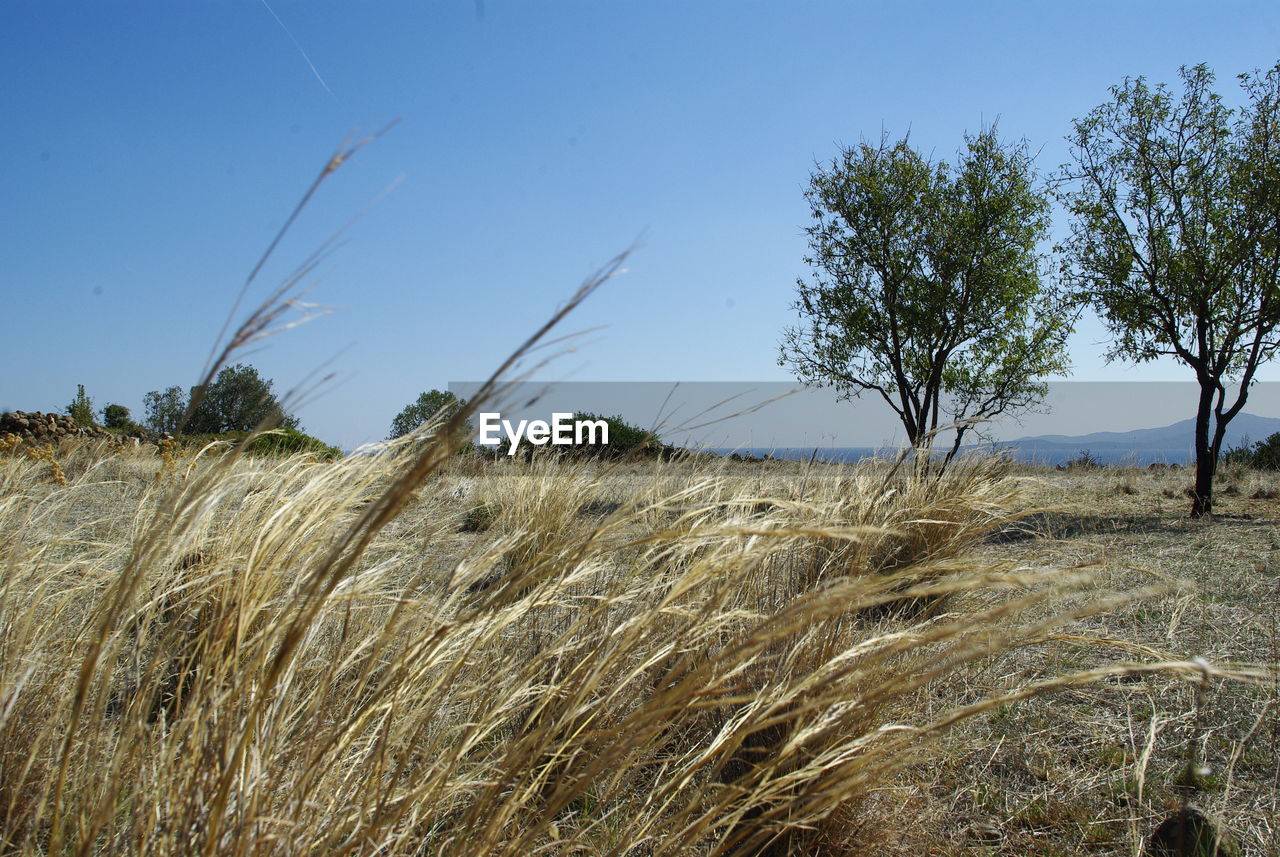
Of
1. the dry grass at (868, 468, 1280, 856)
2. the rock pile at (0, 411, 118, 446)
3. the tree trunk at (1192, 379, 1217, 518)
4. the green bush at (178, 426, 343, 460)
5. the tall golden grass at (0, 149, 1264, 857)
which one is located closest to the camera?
the tall golden grass at (0, 149, 1264, 857)

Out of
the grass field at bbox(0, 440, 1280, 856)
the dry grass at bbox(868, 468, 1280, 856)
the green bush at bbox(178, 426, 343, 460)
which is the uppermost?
the green bush at bbox(178, 426, 343, 460)

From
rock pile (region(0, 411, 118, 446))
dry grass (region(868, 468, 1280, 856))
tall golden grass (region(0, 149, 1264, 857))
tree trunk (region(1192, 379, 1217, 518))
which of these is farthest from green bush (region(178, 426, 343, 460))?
tree trunk (region(1192, 379, 1217, 518))

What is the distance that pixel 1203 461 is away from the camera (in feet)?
29.4

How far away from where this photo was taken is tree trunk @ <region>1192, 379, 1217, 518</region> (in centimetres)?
808

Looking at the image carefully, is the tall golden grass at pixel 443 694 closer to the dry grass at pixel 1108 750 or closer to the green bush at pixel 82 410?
the dry grass at pixel 1108 750

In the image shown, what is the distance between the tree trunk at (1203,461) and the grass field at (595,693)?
5.33m

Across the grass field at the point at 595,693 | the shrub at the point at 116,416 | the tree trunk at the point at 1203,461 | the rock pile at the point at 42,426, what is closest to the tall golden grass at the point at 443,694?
the grass field at the point at 595,693

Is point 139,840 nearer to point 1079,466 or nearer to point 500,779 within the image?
point 500,779

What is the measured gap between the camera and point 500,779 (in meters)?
0.92

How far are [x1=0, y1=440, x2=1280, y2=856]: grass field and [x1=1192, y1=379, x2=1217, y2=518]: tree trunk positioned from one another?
5.33m

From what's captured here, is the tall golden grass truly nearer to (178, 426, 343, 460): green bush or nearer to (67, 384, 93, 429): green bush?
(178, 426, 343, 460): green bush

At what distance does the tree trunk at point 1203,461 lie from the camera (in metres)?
8.08

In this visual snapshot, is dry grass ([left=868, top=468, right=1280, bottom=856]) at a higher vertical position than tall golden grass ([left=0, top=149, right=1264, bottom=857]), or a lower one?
lower

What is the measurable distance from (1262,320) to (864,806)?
35.3 feet
